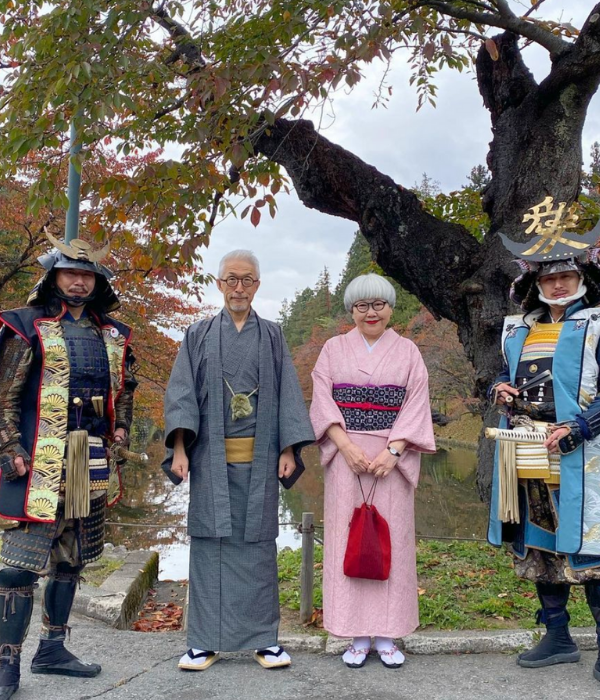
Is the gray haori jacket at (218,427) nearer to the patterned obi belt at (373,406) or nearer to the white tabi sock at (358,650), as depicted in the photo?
the patterned obi belt at (373,406)

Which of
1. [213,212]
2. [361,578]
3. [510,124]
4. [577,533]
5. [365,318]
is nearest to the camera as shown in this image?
[577,533]

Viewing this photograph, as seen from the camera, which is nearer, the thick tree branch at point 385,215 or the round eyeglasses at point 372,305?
the round eyeglasses at point 372,305

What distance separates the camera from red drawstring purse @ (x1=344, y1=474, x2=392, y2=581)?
128 inches

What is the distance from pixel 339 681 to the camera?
10.3 ft

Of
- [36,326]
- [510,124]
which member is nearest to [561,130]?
[510,124]

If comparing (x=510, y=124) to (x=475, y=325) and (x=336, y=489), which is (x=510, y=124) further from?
(x=336, y=489)

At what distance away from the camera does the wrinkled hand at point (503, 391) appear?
10.8 ft

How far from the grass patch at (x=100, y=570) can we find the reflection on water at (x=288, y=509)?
221 cm

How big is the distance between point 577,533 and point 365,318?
1502 millimetres

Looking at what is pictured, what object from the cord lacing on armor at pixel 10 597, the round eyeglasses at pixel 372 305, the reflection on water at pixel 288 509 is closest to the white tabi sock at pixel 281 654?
the cord lacing on armor at pixel 10 597

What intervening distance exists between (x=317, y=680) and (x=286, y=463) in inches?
42.2

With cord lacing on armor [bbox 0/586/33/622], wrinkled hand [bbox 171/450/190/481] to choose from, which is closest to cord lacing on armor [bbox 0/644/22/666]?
cord lacing on armor [bbox 0/586/33/622]

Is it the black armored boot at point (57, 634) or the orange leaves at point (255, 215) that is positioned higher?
the orange leaves at point (255, 215)

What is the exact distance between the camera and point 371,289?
137 inches
